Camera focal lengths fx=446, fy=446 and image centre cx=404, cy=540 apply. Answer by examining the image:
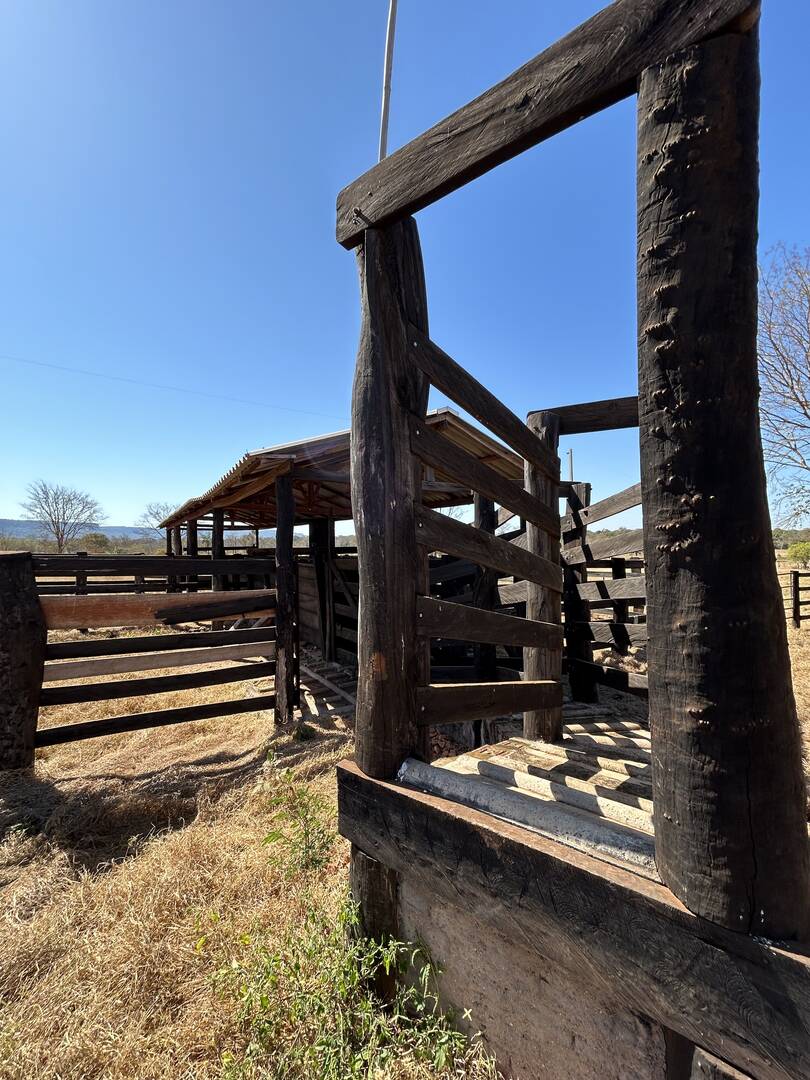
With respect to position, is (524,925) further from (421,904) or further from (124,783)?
(124,783)

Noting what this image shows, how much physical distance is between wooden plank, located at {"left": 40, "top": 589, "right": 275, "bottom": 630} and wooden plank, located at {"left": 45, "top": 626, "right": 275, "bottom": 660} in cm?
16

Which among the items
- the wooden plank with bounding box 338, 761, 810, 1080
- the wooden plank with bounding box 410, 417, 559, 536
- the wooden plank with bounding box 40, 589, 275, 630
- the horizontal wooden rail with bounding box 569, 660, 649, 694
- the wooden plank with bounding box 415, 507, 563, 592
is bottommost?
the horizontal wooden rail with bounding box 569, 660, 649, 694

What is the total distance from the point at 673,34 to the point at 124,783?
17.3 ft

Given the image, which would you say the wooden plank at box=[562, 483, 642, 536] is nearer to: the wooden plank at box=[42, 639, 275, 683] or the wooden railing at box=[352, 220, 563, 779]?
the wooden railing at box=[352, 220, 563, 779]

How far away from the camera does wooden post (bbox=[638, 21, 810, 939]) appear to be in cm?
102

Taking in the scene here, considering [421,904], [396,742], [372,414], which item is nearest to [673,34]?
[372,414]

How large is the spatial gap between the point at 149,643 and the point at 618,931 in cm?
438

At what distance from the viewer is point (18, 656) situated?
3488 mm

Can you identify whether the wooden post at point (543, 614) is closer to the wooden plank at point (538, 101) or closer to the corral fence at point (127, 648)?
the wooden plank at point (538, 101)

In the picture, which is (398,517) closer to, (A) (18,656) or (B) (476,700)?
(B) (476,700)

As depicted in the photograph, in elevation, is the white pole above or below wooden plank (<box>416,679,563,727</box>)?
above

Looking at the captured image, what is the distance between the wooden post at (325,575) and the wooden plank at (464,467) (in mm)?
6332

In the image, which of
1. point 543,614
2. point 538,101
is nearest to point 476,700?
point 543,614

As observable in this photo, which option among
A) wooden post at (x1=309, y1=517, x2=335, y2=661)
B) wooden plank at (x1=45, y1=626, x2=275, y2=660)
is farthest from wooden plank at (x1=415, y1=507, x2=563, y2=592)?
wooden post at (x1=309, y1=517, x2=335, y2=661)
